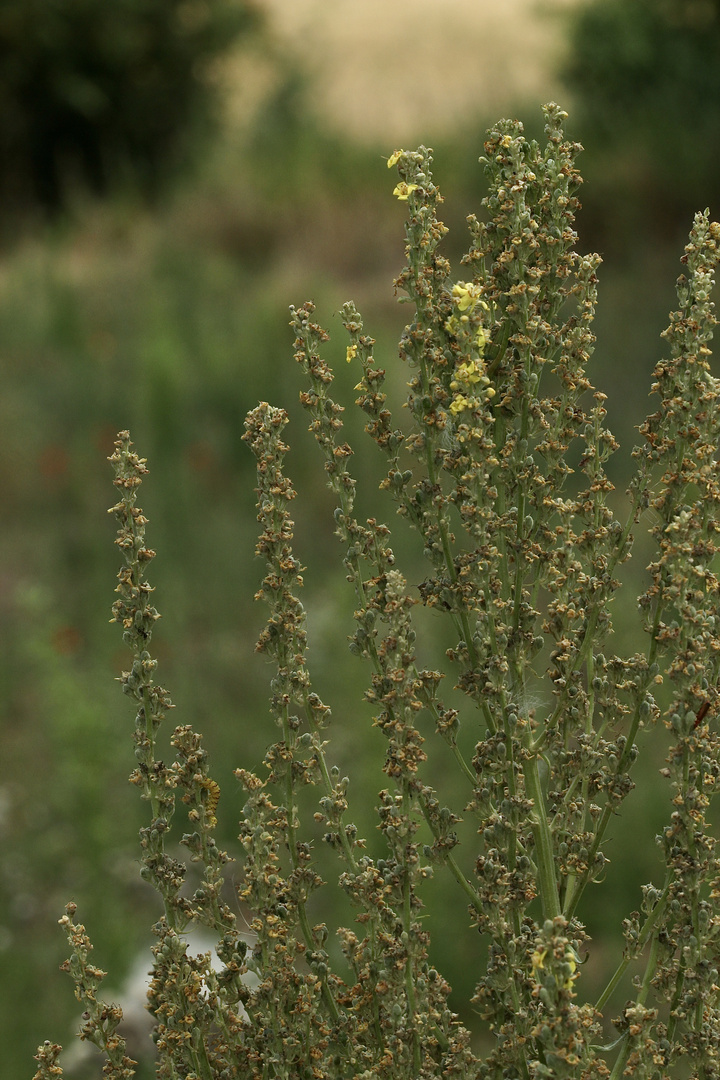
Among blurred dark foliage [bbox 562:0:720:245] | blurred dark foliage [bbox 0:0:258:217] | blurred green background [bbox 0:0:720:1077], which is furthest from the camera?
blurred dark foliage [bbox 0:0:258:217]

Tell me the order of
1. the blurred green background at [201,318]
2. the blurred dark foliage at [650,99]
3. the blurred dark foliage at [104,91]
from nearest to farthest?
the blurred green background at [201,318]
the blurred dark foliage at [650,99]
the blurred dark foliage at [104,91]

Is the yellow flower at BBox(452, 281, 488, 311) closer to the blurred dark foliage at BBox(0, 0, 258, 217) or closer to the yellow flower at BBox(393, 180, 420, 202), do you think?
the yellow flower at BBox(393, 180, 420, 202)

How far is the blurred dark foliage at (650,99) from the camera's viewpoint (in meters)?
11.0

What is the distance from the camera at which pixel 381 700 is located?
1.50m

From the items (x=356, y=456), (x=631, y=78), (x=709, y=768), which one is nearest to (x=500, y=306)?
(x=709, y=768)

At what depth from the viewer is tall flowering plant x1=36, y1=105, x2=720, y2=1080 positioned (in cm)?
152

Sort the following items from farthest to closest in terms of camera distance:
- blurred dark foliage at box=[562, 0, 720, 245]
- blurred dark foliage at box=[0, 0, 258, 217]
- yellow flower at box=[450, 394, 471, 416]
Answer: blurred dark foliage at box=[0, 0, 258, 217] → blurred dark foliage at box=[562, 0, 720, 245] → yellow flower at box=[450, 394, 471, 416]

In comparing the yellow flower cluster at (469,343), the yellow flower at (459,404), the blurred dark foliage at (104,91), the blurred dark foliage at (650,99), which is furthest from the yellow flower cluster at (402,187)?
the blurred dark foliage at (104,91)

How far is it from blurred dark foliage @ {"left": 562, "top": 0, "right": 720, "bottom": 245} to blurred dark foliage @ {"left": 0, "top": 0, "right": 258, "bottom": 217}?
507cm

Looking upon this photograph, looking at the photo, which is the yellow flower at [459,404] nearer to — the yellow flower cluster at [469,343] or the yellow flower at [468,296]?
the yellow flower cluster at [469,343]

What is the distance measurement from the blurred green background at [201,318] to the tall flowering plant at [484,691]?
224 cm

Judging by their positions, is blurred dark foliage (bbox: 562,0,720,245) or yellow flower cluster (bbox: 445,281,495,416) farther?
blurred dark foliage (bbox: 562,0,720,245)

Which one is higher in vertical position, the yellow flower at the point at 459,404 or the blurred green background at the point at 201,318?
the blurred green background at the point at 201,318

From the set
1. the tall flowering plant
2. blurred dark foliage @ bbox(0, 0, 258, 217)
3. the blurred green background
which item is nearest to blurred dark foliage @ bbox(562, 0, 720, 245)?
the blurred green background
